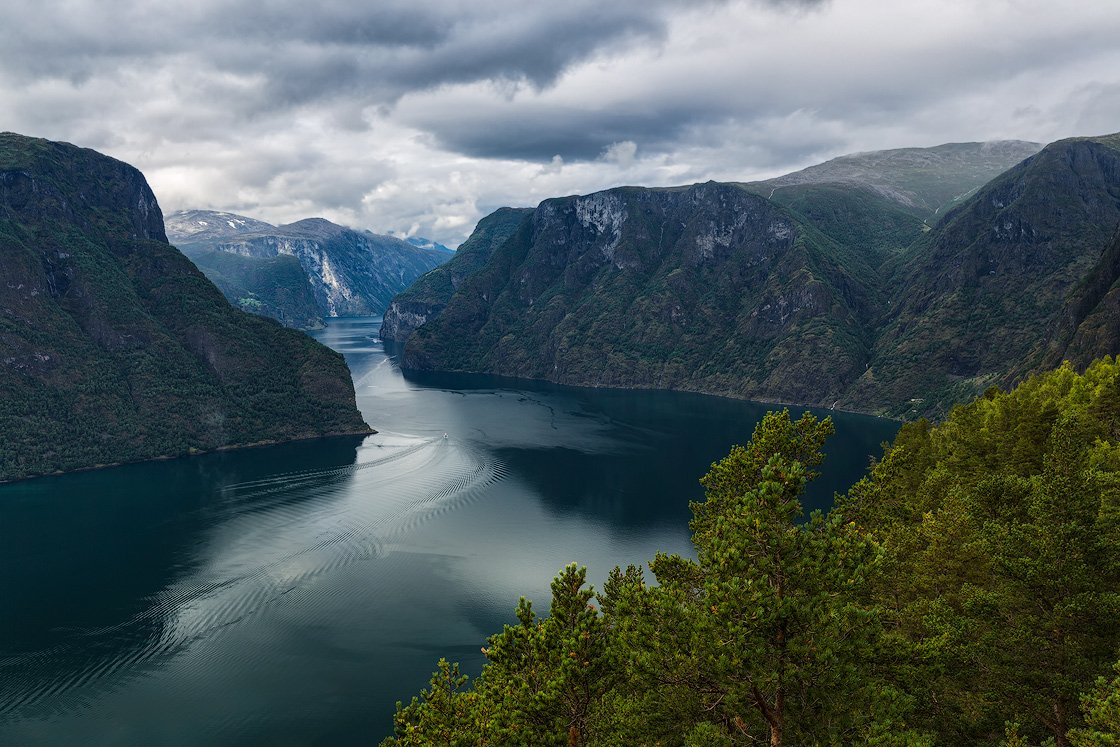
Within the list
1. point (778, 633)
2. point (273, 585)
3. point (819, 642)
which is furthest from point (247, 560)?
point (819, 642)

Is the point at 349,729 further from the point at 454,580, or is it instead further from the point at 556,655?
the point at 556,655

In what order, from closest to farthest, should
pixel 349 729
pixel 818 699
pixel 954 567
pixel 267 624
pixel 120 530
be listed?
pixel 818 699
pixel 954 567
pixel 349 729
pixel 267 624
pixel 120 530

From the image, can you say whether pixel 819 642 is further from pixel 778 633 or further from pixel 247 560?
pixel 247 560

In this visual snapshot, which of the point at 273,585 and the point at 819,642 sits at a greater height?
the point at 819,642

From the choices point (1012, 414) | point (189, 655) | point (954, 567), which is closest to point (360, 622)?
point (189, 655)

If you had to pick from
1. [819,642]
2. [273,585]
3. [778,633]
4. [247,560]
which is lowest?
[273,585]

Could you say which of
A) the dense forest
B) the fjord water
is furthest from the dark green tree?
the fjord water
